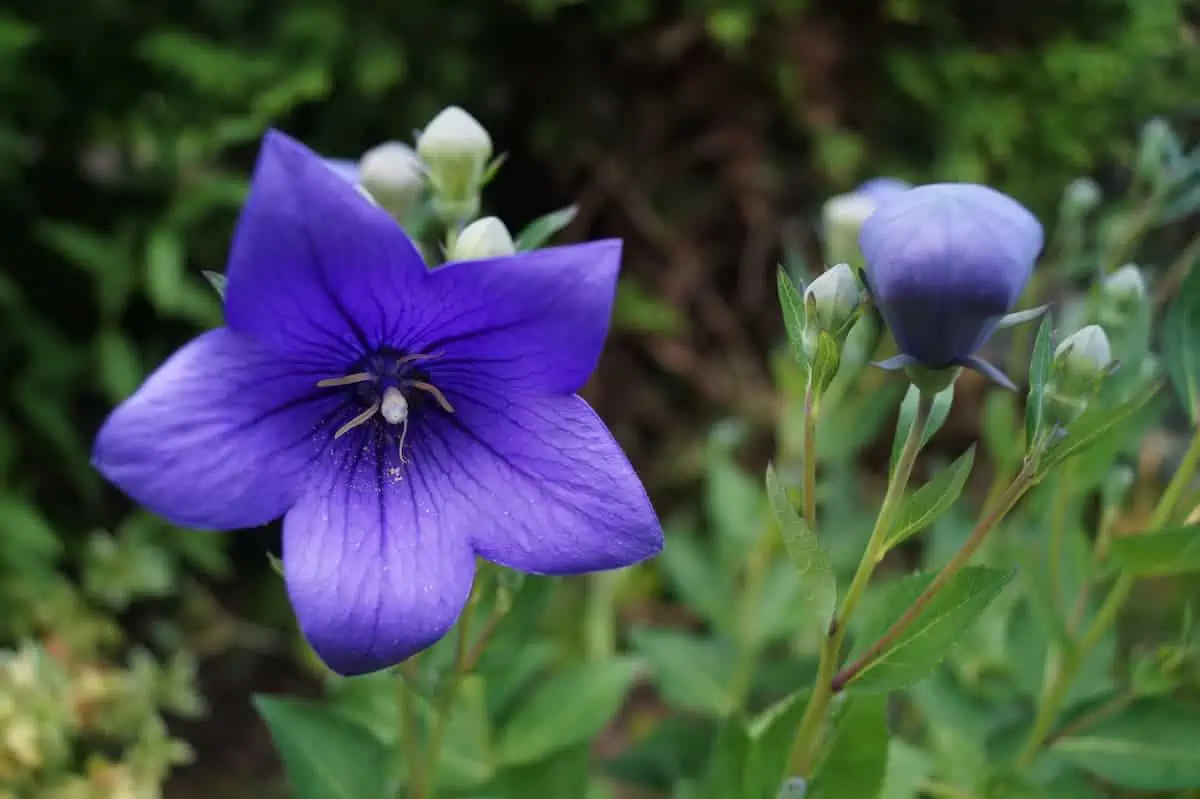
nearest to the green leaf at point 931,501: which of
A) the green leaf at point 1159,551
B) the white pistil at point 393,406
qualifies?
the green leaf at point 1159,551

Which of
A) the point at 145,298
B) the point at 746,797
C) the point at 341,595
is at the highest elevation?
the point at 145,298

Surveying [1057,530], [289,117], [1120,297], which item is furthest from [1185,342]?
[289,117]

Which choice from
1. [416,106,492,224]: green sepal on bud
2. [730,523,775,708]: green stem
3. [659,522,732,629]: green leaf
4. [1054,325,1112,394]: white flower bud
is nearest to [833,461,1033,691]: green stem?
[1054,325,1112,394]: white flower bud

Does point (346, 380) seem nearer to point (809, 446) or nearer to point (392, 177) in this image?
point (392, 177)

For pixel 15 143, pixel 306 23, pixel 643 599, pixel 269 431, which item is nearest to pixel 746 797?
pixel 269 431

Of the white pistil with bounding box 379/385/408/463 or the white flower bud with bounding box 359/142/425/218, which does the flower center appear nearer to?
the white pistil with bounding box 379/385/408/463

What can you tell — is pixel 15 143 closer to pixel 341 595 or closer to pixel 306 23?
pixel 306 23
